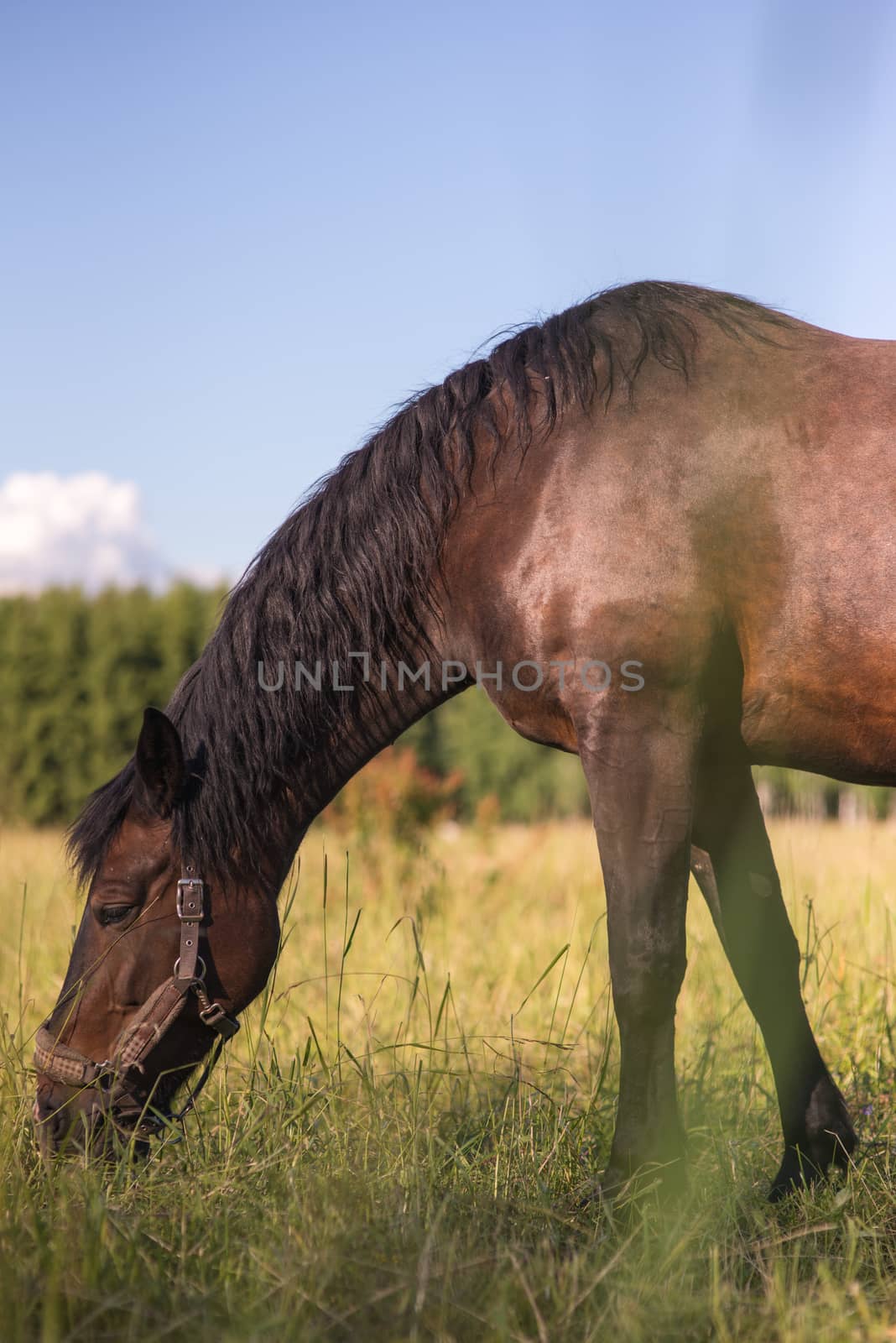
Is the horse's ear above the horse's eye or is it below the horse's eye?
above

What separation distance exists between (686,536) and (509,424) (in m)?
0.61

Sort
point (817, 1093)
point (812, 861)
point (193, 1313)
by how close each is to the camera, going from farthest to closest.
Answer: point (812, 861), point (817, 1093), point (193, 1313)

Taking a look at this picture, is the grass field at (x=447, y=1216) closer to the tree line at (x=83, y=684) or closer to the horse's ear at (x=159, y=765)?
the horse's ear at (x=159, y=765)

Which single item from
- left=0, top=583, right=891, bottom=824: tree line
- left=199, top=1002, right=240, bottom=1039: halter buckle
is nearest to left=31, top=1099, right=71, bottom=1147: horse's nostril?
left=199, top=1002, right=240, bottom=1039: halter buckle

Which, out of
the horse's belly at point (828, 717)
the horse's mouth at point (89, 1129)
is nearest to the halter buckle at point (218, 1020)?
the horse's mouth at point (89, 1129)

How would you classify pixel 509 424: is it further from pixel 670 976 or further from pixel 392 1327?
pixel 392 1327

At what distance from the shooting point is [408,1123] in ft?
8.82

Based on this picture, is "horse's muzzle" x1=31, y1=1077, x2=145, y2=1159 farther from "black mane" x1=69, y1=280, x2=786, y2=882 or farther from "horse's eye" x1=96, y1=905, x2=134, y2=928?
"black mane" x1=69, y1=280, x2=786, y2=882

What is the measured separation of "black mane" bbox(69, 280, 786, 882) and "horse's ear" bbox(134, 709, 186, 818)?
5 centimetres

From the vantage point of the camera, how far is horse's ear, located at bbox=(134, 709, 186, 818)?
2643 mm

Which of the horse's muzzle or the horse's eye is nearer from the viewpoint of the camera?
the horse's muzzle

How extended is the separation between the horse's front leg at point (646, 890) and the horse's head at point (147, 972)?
1.04 m

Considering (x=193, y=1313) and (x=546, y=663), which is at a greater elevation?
(x=546, y=663)

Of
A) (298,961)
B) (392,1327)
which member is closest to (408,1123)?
(392,1327)
